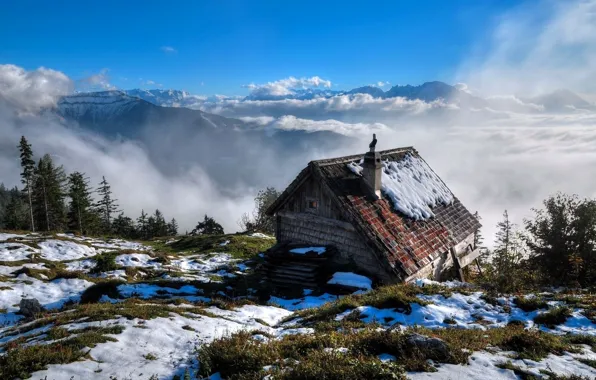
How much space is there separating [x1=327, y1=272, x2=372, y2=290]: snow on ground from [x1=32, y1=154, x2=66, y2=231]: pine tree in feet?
178

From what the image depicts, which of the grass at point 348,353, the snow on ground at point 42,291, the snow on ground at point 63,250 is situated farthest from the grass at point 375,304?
the snow on ground at point 63,250

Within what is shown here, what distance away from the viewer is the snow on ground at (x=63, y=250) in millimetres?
25688

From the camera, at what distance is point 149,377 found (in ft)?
20.5

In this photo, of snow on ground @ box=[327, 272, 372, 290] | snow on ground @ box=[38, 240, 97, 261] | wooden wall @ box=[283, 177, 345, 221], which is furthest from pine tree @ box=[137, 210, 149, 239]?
snow on ground @ box=[327, 272, 372, 290]

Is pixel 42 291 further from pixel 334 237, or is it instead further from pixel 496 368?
pixel 496 368

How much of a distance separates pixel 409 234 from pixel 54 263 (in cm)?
2147

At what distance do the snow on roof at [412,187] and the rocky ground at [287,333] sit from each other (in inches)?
221

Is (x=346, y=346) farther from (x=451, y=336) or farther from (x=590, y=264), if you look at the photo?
(x=590, y=264)

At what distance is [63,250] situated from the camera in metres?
27.4

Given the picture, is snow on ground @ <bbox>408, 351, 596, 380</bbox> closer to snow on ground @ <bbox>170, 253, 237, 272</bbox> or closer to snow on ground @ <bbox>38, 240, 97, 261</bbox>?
snow on ground @ <bbox>170, 253, 237, 272</bbox>

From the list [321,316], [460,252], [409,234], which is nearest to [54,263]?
[321,316]

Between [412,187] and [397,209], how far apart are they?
11.1 feet

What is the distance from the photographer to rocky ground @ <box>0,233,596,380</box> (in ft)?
19.4

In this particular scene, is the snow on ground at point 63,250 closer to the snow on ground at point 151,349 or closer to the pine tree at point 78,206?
the snow on ground at point 151,349
